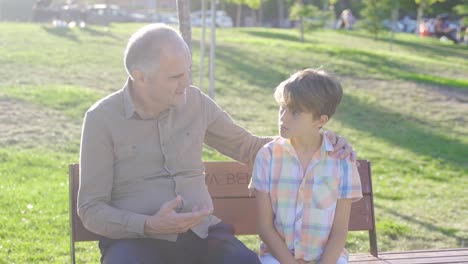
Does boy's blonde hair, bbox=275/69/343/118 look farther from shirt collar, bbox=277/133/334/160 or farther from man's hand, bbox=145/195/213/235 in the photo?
man's hand, bbox=145/195/213/235

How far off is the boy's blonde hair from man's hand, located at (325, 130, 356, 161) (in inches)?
8.2

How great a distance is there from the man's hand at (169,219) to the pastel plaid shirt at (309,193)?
47cm

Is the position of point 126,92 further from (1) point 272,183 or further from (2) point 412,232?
(2) point 412,232

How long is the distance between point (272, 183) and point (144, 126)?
0.69 metres

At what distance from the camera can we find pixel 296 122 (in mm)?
3525

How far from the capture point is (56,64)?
1612 centimetres

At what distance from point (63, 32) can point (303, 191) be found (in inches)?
815

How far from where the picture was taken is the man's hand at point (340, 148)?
3.63 metres

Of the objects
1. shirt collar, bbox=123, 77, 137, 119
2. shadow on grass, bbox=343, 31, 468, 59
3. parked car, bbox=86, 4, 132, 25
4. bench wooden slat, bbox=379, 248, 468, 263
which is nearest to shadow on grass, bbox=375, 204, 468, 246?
bench wooden slat, bbox=379, 248, 468, 263

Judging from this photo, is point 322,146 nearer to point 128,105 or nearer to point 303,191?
point 303,191

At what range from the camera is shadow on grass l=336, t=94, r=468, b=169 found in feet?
36.1

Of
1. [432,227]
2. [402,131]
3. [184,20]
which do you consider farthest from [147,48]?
[402,131]

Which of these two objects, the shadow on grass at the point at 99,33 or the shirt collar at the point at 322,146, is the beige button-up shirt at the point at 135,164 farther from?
the shadow on grass at the point at 99,33

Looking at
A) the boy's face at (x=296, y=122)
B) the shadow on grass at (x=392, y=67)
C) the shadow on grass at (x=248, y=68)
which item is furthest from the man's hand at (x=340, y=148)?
the shadow on grass at (x=392, y=67)
